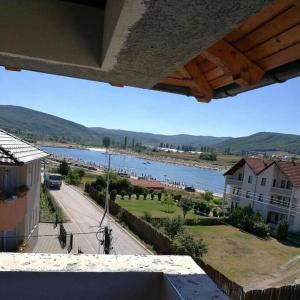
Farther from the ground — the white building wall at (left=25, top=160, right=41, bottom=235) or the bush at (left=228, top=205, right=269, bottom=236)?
the white building wall at (left=25, top=160, right=41, bottom=235)

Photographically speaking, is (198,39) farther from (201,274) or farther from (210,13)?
(201,274)

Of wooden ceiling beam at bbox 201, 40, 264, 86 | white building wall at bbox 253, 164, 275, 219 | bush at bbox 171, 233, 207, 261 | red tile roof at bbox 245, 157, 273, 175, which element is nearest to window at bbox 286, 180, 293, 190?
white building wall at bbox 253, 164, 275, 219

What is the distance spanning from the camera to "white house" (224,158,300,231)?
106 ft

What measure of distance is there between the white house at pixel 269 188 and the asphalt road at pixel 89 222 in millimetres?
13936

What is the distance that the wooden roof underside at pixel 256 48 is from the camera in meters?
1.75

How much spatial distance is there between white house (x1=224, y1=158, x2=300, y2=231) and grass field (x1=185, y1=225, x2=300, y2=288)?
6.11 m

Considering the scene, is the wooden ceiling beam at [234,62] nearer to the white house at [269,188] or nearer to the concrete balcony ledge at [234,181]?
the white house at [269,188]

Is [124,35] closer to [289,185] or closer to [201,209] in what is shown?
[289,185]

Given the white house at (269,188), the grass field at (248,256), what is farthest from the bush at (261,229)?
the white house at (269,188)

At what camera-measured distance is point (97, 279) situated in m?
1.78

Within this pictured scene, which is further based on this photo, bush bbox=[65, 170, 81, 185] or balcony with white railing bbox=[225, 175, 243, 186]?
bush bbox=[65, 170, 81, 185]

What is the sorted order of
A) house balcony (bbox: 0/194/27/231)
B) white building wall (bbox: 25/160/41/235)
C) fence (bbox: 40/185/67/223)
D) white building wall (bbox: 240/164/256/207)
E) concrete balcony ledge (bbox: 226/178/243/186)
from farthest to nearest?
concrete balcony ledge (bbox: 226/178/243/186) → white building wall (bbox: 240/164/256/207) → fence (bbox: 40/185/67/223) → white building wall (bbox: 25/160/41/235) → house balcony (bbox: 0/194/27/231)

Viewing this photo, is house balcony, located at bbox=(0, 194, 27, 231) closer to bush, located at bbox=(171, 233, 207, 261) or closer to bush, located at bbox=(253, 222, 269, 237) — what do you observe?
bush, located at bbox=(171, 233, 207, 261)

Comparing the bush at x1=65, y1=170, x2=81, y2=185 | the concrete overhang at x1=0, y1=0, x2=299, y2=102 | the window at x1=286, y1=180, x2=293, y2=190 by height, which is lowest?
the bush at x1=65, y1=170, x2=81, y2=185
